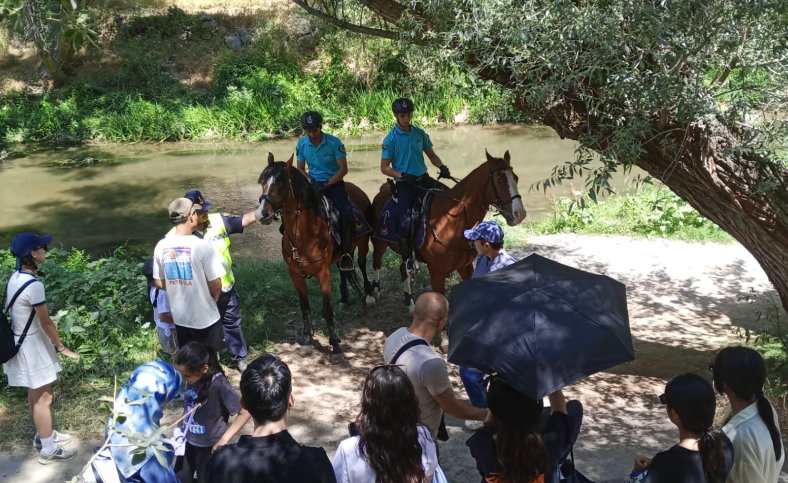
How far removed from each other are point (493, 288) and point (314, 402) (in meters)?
3.08

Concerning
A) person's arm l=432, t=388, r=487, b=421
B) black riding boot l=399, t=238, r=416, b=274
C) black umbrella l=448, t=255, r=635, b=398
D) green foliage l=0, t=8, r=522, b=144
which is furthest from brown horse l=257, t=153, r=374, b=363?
green foliage l=0, t=8, r=522, b=144

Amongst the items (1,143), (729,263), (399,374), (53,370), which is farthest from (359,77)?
(399,374)

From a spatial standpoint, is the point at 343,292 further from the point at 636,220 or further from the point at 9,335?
the point at 636,220

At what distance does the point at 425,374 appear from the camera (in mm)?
3811

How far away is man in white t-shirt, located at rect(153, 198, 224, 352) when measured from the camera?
5.64m

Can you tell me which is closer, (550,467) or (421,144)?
(550,467)

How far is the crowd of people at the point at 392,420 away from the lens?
3.15 m

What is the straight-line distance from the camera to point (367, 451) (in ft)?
10.6

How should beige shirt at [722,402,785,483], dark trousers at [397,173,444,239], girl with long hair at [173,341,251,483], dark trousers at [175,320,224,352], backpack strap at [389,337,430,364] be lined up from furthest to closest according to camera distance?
dark trousers at [397,173,444,239] < dark trousers at [175,320,224,352] < girl with long hair at [173,341,251,483] < backpack strap at [389,337,430,364] < beige shirt at [722,402,785,483]

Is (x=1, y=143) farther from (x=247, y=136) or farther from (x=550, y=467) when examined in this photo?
(x=550, y=467)

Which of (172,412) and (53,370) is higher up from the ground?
(53,370)

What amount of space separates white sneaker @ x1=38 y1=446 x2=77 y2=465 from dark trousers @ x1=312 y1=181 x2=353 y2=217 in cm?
354

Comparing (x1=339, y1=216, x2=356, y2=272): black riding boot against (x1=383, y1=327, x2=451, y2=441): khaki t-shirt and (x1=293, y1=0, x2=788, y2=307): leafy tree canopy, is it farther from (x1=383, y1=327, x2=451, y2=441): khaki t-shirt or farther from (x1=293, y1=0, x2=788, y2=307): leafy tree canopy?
(x1=383, y1=327, x2=451, y2=441): khaki t-shirt

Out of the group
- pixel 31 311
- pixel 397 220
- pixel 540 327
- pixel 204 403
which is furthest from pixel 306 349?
pixel 540 327
